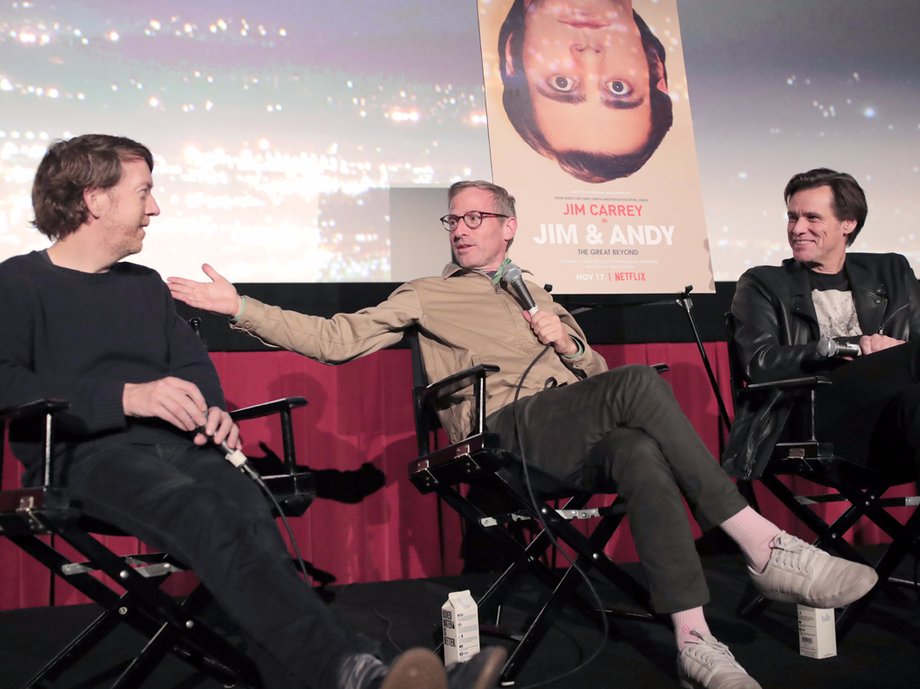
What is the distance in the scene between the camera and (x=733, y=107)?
165 inches

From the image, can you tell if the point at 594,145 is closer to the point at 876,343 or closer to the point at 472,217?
the point at 472,217

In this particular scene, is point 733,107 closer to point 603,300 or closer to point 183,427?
point 603,300

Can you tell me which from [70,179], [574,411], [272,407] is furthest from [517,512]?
[70,179]

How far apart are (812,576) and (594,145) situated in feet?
7.82

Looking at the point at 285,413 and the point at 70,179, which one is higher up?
the point at 70,179

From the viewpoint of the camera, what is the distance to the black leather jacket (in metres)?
2.36

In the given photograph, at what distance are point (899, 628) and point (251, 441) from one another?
6.67ft

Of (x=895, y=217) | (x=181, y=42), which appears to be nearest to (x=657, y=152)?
(x=895, y=217)

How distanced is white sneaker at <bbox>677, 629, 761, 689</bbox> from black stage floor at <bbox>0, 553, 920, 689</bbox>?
128mm

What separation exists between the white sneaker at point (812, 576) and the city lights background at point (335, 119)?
6.45 feet

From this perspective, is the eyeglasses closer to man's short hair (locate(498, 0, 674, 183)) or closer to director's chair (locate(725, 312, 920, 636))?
director's chair (locate(725, 312, 920, 636))

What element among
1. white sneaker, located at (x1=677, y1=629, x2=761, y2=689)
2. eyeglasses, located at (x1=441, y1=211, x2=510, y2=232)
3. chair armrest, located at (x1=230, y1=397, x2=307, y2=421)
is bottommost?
white sneaker, located at (x1=677, y1=629, x2=761, y2=689)

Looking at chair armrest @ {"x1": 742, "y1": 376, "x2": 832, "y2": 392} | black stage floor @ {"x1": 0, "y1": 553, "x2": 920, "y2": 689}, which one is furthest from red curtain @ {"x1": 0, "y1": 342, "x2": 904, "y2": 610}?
chair armrest @ {"x1": 742, "y1": 376, "x2": 832, "y2": 392}

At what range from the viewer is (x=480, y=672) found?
1.26 metres
